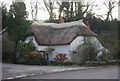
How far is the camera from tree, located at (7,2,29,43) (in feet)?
118

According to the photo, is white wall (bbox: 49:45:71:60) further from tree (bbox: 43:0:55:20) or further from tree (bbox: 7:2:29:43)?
tree (bbox: 43:0:55:20)

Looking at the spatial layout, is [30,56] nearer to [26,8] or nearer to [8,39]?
[8,39]

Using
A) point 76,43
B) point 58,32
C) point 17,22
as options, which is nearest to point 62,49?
point 76,43

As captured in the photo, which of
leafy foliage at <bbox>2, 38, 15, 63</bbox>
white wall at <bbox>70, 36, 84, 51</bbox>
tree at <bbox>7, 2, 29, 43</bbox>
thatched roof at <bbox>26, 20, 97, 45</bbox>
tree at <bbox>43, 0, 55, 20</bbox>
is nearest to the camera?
white wall at <bbox>70, 36, 84, 51</bbox>

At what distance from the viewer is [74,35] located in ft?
99.0

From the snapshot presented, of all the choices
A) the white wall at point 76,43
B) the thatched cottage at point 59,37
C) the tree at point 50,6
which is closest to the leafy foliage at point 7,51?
the thatched cottage at point 59,37

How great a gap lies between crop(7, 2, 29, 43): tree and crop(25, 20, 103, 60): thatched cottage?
1671 mm

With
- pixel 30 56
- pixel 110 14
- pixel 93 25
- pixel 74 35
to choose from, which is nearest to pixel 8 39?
pixel 30 56

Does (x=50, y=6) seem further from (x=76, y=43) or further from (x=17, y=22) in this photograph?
(x=76, y=43)

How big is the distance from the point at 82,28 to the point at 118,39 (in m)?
5.09

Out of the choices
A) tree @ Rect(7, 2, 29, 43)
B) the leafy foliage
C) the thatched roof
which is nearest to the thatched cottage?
the thatched roof

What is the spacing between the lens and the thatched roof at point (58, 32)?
100 feet

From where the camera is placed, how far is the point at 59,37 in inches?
1270

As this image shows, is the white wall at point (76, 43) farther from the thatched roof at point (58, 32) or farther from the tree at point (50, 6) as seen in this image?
the tree at point (50, 6)
